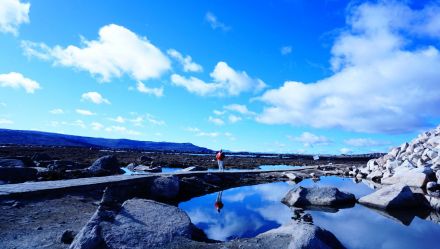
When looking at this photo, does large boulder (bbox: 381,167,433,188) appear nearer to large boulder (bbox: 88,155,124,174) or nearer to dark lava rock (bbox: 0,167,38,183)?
large boulder (bbox: 88,155,124,174)

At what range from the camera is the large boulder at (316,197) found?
49.0 ft

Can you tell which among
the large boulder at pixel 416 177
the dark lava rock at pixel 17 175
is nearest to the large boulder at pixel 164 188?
the dark lava rock at pixel 17 175

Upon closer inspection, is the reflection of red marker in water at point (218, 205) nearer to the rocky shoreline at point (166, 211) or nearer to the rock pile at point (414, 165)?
the rocky shoreline at point (166, 211)

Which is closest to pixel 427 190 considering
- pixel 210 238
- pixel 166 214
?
pixel 210 238

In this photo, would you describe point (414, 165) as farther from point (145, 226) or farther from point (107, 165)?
point (145, 226)

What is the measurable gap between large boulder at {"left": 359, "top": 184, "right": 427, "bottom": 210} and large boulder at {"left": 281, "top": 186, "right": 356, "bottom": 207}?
4.88 ft

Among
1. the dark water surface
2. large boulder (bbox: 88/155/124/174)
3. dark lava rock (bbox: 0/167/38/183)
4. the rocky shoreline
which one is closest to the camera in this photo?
the rocky shoreline

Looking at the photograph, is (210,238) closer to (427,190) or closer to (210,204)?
(210,204)

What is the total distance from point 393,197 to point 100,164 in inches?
668

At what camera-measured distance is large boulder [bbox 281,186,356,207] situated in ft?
49.0

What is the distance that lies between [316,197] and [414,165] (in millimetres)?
10582

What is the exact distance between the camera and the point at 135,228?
6.94m

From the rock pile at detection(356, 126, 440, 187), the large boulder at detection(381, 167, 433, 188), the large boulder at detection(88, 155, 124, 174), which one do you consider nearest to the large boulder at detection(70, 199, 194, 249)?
the large boulder at detection(88, 155, 124, 174)

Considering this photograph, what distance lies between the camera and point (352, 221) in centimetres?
1270
